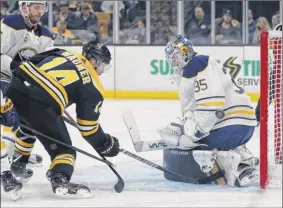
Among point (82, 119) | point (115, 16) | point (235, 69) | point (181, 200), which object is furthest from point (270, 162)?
point (115, 16)

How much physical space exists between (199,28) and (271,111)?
4.61m

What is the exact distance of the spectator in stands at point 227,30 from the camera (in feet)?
32.7

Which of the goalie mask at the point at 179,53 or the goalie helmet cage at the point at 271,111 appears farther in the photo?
the goalie mask at the point at 179,53

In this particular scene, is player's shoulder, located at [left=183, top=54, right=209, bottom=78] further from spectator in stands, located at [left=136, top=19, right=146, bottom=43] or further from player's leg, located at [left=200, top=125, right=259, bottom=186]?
spectator in stands, located at [left=136, top=19, right=146, bottom=43]

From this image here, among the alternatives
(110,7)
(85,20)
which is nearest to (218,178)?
(110,7)

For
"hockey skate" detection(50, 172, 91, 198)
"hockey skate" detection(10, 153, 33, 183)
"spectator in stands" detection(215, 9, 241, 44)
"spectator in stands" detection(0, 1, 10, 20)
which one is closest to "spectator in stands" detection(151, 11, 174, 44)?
"spectator in stands" detection(215, 9, 241, 44)

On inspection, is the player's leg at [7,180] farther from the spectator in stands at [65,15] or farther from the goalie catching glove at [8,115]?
the spectator in stands at [65,15]

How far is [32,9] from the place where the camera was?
17.5ft

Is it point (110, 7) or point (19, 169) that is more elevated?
point (110, 7)

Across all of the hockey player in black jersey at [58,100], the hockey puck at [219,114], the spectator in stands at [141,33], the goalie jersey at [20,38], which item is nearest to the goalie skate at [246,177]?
the hockey puck at [219,114]

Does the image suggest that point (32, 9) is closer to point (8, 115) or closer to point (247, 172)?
point (8, 115)

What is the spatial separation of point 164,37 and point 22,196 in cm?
585

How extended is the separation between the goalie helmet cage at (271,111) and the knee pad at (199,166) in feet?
0.79

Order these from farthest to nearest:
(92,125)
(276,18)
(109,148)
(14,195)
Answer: (276,18) → (109,148) → (92,125) → (14,195)
